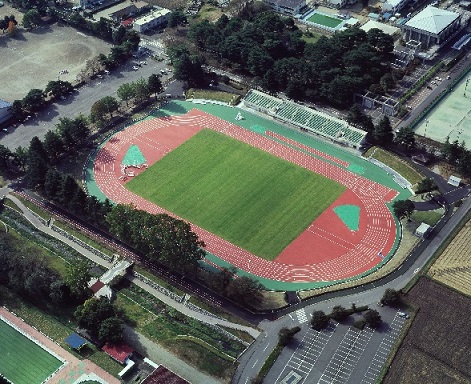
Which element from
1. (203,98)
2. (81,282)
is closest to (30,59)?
(203,98)

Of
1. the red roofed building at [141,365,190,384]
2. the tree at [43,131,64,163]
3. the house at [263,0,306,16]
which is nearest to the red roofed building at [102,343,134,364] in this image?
the red roofed building at [141,365,190,384]

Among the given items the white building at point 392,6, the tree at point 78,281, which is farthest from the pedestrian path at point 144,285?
the white building at point 392,6

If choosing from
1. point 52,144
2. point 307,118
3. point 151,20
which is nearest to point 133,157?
point 52,144

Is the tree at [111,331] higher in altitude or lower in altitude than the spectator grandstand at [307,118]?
lower

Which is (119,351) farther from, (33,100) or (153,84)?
(33,100)

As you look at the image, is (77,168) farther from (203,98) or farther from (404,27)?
(404,27)

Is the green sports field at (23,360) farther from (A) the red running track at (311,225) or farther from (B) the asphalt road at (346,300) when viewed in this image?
(A) the red running track at (311,225)

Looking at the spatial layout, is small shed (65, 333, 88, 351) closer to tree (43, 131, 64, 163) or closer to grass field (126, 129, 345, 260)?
grass field (126, 129, 345, 260)
